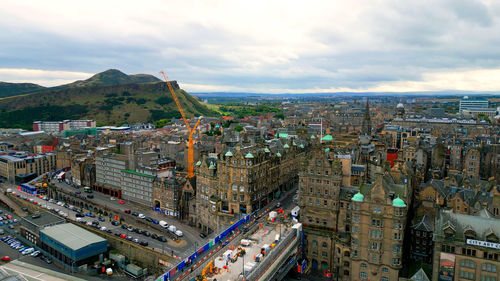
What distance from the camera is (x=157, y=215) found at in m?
114

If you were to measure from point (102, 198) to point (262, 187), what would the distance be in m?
66.4

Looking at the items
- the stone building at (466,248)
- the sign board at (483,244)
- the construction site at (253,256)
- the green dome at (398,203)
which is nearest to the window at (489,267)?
the stone building at (466,248)

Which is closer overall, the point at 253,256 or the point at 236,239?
the point at 253,256

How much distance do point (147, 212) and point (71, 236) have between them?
2559 cm

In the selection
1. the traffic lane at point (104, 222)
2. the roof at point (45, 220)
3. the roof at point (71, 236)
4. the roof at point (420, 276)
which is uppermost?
the roof at point (420, 276)

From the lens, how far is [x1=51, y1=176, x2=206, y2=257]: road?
304 ft

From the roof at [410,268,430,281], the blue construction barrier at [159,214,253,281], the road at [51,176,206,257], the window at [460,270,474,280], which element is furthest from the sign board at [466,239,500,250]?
the road at [51,176,206,257]

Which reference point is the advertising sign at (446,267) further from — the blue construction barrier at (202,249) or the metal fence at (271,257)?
the blue construction barrier at (202,249)

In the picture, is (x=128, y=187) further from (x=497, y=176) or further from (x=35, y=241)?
(x=497, y=176)

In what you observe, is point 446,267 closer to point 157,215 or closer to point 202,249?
point 202,249

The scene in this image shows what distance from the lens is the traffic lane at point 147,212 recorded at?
3888 inches

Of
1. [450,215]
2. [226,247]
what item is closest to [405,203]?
[450,215]

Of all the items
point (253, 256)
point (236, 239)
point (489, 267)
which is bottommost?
point (236, 239)

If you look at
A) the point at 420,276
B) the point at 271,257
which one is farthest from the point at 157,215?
the point at 420,276
